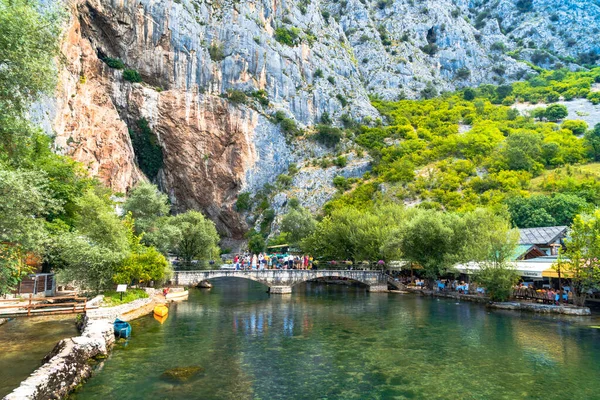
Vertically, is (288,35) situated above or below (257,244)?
above

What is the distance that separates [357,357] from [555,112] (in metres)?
125

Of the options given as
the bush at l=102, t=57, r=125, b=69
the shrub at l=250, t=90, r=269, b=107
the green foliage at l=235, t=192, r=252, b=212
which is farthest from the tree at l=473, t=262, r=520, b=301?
the bush at l=102, t=57, r=125, b=69

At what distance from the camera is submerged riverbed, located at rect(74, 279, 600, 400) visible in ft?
55.5

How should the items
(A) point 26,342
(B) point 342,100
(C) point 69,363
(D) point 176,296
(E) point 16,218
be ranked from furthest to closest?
(B) point 342,100, (D) point 176,296, (A) point 26,342, (C) point 69,363, (E) point 16,218

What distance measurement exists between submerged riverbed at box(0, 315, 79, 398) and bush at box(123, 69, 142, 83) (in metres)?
64.6

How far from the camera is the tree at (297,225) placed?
79.9m

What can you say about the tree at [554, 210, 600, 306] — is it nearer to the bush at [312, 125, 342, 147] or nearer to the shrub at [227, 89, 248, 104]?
the bush at [312, 125, 342, 147]

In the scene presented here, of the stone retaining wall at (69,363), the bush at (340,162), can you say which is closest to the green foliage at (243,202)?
the bush at (340,162)

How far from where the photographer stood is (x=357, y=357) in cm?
2197

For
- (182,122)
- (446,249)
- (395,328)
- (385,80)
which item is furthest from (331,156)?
(395,328)

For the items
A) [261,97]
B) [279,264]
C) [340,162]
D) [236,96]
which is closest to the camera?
[279,264]

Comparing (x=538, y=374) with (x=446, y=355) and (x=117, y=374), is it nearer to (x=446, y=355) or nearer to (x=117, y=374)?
(x=446, y=355)

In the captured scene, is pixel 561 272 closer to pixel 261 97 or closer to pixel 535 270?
pixel 535 270

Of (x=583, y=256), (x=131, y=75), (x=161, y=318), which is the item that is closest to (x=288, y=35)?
(x=131, y=75)
